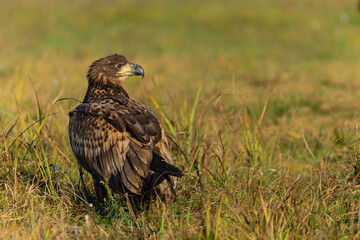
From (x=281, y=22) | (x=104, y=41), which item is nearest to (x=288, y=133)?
(x=104, y=41)

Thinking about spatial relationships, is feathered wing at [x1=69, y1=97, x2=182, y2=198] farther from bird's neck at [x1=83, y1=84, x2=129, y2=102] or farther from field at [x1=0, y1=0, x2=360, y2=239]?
bird's neck at [x1=83, y1=84, x2=129, y2=102]

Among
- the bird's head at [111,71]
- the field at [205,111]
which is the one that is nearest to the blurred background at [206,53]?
the field at [205,111]

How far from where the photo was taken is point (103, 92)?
4625mm

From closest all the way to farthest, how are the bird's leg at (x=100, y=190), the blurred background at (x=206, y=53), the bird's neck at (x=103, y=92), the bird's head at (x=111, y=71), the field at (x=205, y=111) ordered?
1. the field at (x=205, y=111)
2. the bird's leg at (x=100, y=190)
3. the bird's neck at (x=103, y=92)
4. the bird's head at (x=111, y=71)
5. the blurred background at (x=206, y=53)

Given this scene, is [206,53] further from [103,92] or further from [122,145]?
[122,145]

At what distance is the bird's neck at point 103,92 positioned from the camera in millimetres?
4573

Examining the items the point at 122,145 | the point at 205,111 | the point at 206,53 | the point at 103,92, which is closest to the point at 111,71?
the point at 103,92

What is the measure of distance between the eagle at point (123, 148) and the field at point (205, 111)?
0.61 ft

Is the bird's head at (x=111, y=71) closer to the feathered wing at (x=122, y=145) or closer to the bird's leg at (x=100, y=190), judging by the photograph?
the feathered wing at (x=122, y=145)

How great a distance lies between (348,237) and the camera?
326cm

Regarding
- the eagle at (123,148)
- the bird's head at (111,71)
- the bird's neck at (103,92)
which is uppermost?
the bird's head at (111,71)

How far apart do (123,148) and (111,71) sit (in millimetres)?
1147

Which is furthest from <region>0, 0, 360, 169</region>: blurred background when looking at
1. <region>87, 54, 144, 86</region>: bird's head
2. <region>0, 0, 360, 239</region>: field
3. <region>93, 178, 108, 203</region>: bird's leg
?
<region>93, 178, 108, 203</region>: bird's leg

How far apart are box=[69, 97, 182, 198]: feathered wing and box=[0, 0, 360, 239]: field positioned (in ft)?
0.72
